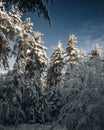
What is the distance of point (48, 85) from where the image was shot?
4212 centimetres

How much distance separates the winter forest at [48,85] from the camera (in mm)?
20384

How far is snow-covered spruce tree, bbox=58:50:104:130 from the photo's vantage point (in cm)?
1959

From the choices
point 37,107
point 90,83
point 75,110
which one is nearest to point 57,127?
point 37,107

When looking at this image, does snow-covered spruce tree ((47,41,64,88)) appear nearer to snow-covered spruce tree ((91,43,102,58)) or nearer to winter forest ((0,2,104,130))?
winter forest ((0,2,104,130))

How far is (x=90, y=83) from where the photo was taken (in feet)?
69.1

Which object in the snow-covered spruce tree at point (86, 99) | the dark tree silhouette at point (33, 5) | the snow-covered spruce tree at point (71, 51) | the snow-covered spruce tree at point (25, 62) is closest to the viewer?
the dark tree silhouette at point (33, 5)

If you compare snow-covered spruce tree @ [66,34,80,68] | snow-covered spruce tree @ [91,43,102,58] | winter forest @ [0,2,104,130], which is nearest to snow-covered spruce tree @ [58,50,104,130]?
winter forest @ [0,2,104,130]

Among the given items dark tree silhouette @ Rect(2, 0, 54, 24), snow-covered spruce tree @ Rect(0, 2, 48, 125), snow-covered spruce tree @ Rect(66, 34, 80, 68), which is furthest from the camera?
snow-covered spruce tree @ Rect(66, 34, 80, 68)

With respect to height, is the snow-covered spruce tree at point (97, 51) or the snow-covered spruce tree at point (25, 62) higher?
the snow-covered spruce tree at point (97, 51)

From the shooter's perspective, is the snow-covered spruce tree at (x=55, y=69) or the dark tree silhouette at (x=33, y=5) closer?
the dark tree silhouette at (x=33, y=5)

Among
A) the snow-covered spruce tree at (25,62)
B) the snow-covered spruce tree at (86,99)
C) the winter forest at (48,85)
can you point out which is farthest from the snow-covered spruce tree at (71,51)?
the snow-covered spruce tree at (86,99)

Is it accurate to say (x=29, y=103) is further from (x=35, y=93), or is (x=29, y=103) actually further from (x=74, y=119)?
(x=74, y=119)

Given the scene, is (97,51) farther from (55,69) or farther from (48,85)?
(48,85)

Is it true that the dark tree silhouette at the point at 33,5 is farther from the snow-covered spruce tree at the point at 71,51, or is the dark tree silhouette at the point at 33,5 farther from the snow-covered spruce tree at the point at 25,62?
the snow-covered spruce tree at the point at 71,51
